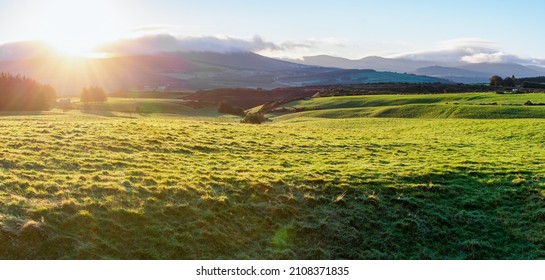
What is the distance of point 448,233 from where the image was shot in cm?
1841

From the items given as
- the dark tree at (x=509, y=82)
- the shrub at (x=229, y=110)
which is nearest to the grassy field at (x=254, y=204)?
the shrub at (x=229, y=110)

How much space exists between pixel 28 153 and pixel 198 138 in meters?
13.8

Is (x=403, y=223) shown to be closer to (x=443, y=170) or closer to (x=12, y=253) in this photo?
(x=443, y=170)

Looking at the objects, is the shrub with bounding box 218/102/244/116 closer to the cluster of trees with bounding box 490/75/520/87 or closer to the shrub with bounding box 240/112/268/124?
the shrub with bounding box 240/112/268/124

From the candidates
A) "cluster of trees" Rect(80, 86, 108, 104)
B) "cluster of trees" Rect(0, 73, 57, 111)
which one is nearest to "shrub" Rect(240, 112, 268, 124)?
"cluster of trees" Rect(0, 73, 57, 111)

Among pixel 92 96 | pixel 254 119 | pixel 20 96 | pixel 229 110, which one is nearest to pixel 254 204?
pixel 254 119

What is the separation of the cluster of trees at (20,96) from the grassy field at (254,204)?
291 ft

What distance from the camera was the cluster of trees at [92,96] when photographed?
136 m

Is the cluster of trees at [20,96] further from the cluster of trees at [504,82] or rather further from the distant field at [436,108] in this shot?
the cluster of trees at [504,82]

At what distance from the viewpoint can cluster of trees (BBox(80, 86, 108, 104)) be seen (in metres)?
136

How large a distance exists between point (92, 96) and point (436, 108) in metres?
104

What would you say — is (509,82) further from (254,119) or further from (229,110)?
(254,119)

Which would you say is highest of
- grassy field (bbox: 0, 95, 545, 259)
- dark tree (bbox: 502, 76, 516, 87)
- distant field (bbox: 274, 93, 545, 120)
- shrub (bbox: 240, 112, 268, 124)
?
dark tree (bbox: 502, 76, 516, 87)

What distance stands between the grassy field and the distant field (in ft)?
140
